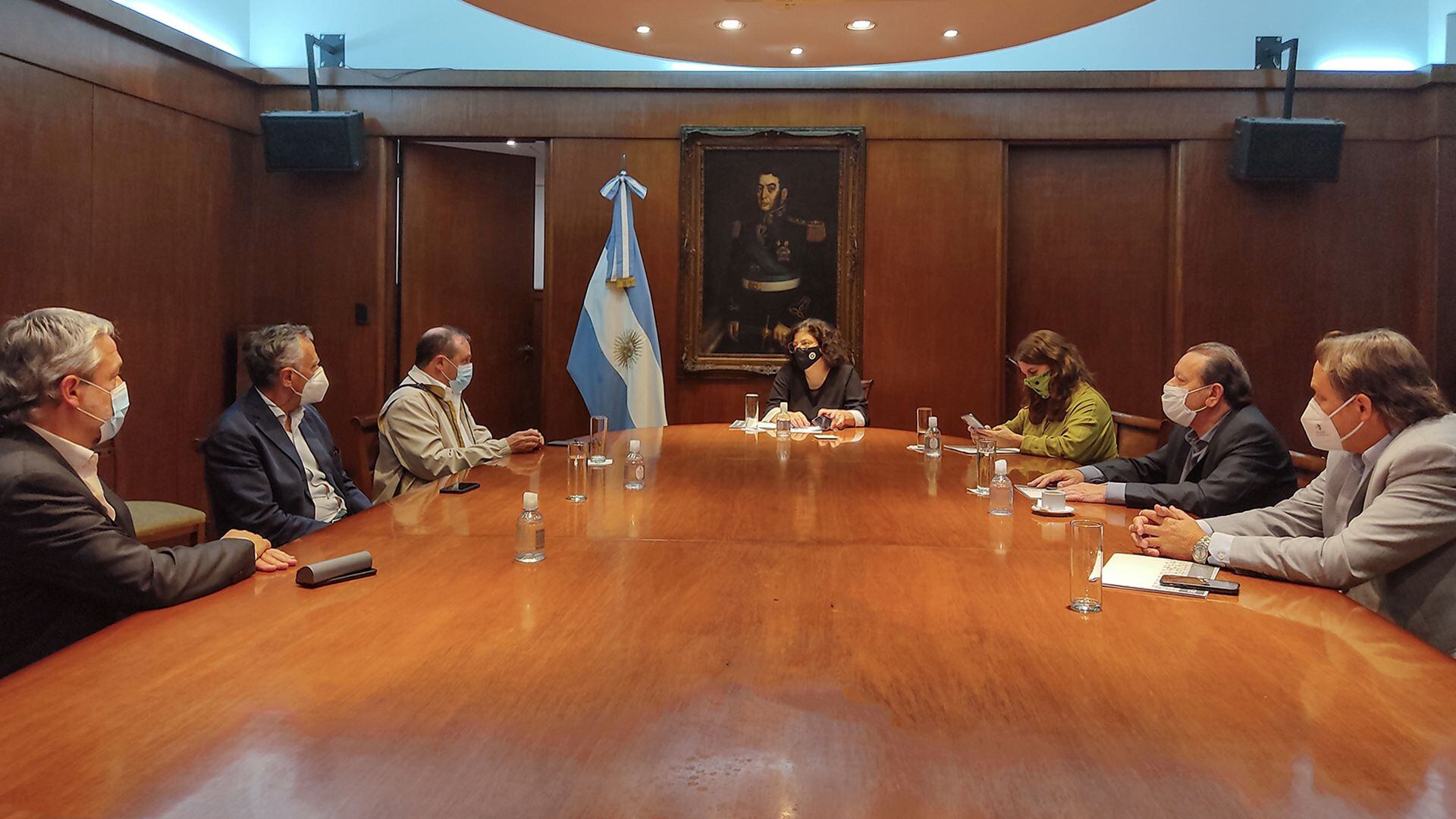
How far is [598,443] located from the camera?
3.50 metres

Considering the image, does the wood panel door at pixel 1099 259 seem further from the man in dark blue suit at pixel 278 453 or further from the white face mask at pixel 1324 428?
the man in dark blue suit at pixel 278 453

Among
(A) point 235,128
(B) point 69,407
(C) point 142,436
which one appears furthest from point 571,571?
(A) point 235,128

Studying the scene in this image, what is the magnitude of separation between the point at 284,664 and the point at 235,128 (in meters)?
5.51

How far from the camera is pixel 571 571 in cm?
201

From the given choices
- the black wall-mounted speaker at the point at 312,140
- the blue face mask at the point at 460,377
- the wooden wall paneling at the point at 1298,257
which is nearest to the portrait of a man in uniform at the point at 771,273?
the wooden wall paneling at the point at 1298,257

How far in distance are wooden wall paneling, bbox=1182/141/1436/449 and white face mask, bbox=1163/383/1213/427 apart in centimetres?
341

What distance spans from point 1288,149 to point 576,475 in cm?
503

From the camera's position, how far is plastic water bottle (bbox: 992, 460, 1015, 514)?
2.66 metres

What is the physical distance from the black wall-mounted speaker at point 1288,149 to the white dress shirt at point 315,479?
5346 millimetres

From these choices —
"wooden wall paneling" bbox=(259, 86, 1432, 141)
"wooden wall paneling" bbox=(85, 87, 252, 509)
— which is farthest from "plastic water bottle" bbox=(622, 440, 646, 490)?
"wooden wall paneling" bbox=(259, 86, 1432, 141)

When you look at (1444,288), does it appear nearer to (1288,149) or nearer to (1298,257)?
(1298,257)

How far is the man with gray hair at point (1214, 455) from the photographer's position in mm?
2807

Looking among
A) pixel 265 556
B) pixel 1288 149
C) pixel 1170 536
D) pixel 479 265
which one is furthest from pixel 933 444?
pixel 479 265

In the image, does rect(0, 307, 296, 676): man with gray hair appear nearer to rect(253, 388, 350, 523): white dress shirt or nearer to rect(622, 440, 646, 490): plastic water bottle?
rect(253, 388, 350, 523): white dress shirt
